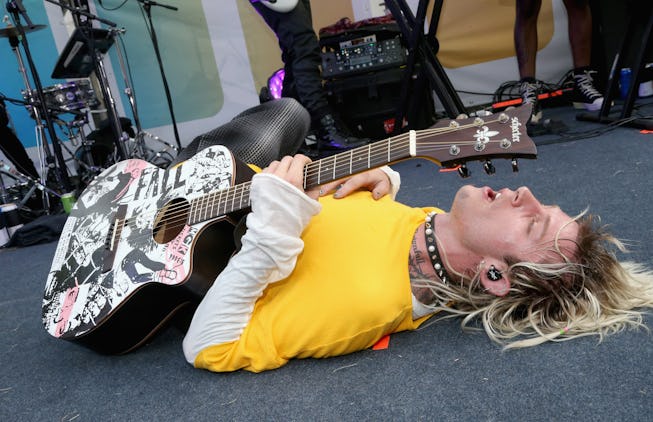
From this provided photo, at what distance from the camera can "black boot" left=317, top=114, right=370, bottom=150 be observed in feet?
10.2

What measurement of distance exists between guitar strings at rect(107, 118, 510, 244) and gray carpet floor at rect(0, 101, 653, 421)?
0.35 metres

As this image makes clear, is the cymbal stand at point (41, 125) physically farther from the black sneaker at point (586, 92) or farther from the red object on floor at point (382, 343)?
the black sneaker at point (586, 92)

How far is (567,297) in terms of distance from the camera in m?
1.09

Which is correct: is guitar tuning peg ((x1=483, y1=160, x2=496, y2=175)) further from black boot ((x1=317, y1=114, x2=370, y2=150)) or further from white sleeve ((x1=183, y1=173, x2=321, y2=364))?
black boot ((x1=317, y1=114, x2=370, y2=150))

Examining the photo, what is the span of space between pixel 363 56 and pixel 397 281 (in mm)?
2462

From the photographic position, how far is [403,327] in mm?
1204

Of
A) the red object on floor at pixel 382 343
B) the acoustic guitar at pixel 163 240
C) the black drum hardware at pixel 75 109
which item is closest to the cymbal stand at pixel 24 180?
Result: the black drum hardware at pixel 75 109

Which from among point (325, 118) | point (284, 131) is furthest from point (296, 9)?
point (284, 131)

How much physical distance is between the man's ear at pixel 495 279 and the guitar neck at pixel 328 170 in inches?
12.7

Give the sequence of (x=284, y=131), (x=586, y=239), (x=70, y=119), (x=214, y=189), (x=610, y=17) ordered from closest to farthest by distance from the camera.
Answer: (x=586, y=239)
(x=214, y=189)
(x=284, y=131)
(x=610, y=17)
(x=70, y=119)

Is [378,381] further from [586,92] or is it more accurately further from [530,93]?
[586,92]

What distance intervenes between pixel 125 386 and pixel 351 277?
0.61 metres

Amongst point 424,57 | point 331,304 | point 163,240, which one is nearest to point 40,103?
point 424,57

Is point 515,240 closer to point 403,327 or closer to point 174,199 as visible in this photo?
point 403,327
